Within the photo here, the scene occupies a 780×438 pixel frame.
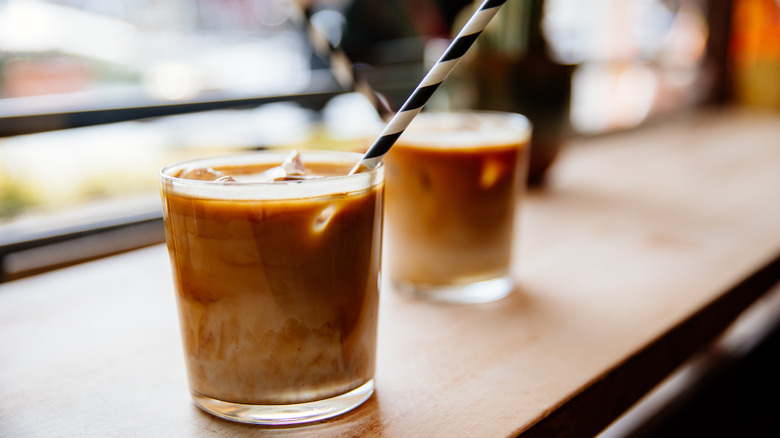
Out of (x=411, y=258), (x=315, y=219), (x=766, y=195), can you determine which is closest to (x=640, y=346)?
(x=411, y=258)

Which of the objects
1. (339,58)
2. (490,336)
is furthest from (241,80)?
(490,336)

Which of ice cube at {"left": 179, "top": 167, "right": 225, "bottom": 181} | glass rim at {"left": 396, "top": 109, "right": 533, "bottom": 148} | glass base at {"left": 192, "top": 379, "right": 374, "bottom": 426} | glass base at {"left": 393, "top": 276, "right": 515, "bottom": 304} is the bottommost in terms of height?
glass base at {"left": 393, "top": 276, "right": 515, "bottom": 304}

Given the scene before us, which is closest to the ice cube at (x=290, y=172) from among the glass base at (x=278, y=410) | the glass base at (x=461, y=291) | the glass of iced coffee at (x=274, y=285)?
the glass of iced coffee at (x=274, y=285)

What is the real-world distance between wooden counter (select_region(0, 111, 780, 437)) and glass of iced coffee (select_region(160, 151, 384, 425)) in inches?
1.0

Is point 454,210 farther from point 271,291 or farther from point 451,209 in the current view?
point 271,291

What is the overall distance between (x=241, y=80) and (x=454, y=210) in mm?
2959

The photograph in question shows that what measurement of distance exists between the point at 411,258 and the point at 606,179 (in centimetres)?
89

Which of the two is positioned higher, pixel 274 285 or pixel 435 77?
pixel 435 77

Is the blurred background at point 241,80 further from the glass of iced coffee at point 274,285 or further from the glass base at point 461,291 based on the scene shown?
the glass of iced coffee at point 274,285

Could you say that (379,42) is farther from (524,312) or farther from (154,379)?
(154,379)

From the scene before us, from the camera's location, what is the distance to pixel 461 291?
79 cm

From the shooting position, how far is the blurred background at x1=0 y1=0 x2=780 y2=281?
1191 millimetres

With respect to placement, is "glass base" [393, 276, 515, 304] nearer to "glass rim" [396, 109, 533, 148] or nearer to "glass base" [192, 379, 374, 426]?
"glass rim" [396, 109, 533, 148]

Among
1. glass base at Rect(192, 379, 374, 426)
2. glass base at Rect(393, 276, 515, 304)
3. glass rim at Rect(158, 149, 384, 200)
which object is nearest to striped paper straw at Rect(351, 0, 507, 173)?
glass rim at Rect(158, 149, 384, 200)
